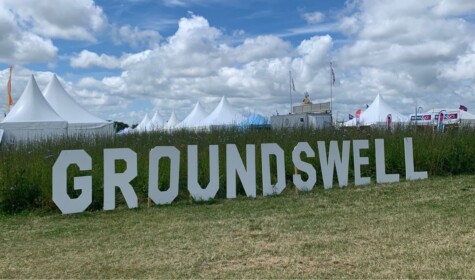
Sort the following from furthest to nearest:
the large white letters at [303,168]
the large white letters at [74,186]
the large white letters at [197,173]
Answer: the large white letters at [303,168] → the large white letters at [197,173] → the large white letters at [74,186]

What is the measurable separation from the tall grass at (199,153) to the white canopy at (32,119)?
19.0ft

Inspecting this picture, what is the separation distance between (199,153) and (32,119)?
34.2ft

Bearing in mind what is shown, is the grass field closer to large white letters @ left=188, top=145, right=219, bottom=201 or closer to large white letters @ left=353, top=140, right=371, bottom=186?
large white letters @ left=188, top=145, right=219, bottom=201

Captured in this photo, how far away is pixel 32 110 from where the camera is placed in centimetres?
1788

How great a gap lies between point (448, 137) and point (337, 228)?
292 inches

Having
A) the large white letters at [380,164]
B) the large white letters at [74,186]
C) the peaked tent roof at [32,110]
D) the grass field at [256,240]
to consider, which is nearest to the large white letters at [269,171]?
the grass field at [256,240]

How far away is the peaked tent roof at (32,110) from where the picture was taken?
1752 cm

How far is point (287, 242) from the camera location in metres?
4.83

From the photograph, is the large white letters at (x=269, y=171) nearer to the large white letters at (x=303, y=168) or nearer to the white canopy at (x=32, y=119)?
the large white letters at (x=303, y=168)

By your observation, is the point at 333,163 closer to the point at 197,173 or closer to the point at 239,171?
the point at 239,171

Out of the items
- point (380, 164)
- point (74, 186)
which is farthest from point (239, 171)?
point (380, 164)

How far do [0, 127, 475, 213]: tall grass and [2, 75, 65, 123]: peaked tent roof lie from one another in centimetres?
672

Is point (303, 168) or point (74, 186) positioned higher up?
point (303, 168)

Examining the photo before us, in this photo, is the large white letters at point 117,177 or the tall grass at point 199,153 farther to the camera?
the tall grass at point 199,153
